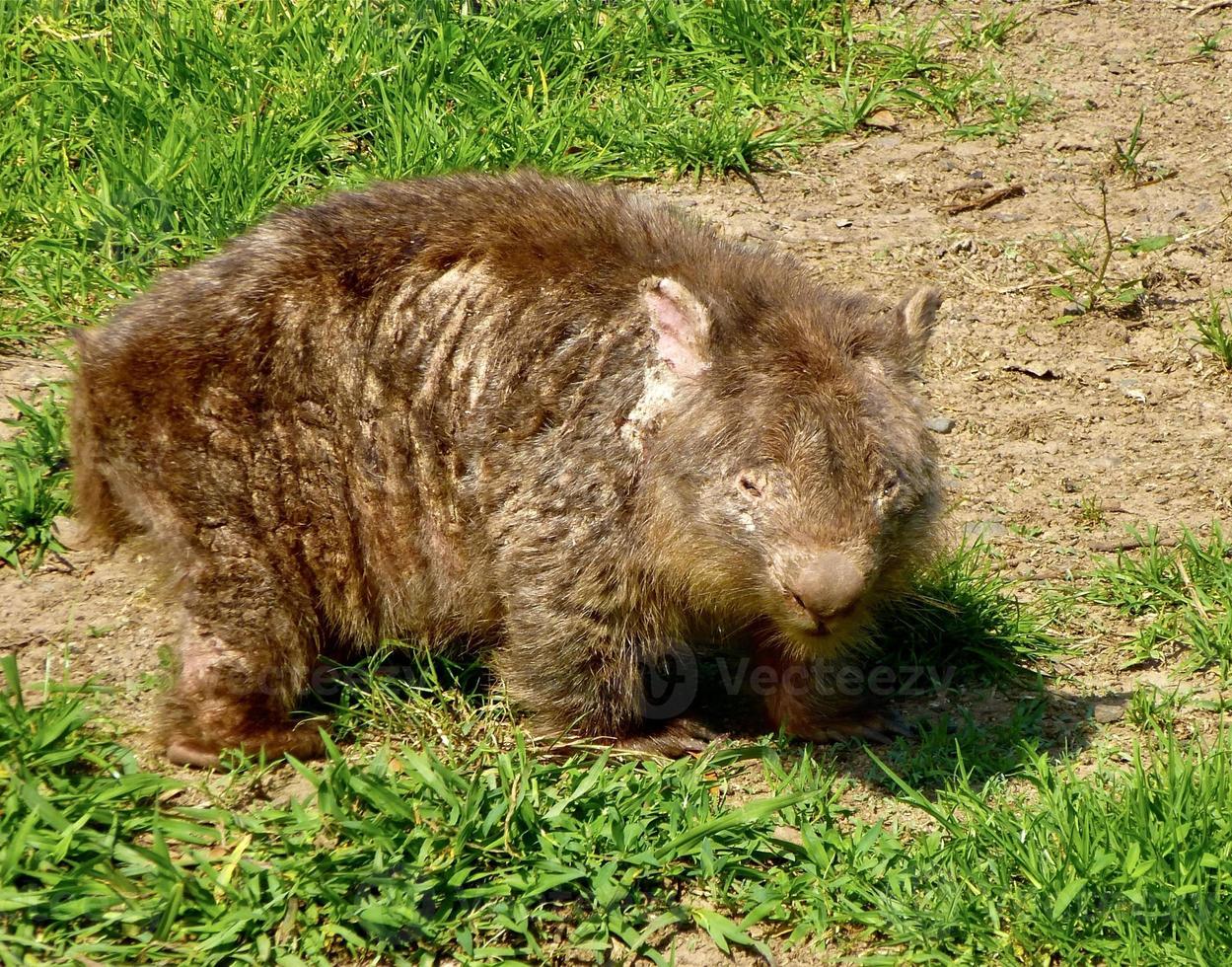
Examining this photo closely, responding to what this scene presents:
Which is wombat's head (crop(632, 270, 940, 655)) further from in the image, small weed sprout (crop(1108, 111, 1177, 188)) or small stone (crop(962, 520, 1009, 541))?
small weed sprout (crop(1108, 111, 1177, 188))

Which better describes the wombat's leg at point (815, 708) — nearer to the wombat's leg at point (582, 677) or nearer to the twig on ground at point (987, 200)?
the wombat's leg at point (582, 677)

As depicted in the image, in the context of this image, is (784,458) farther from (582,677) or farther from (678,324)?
(582,677)

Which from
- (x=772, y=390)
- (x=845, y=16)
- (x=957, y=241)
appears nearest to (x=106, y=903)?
(x=772, y=390)

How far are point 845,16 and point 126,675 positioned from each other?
4885mm

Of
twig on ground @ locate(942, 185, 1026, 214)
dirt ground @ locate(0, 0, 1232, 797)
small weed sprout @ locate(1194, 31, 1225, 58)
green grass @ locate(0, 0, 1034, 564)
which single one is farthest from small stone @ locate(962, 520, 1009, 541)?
small weed sprout @ locate(1194, 31, 1225, 58)

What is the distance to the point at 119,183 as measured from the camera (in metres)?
6.03

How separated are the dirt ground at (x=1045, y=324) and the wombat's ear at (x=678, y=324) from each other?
137 centimetres

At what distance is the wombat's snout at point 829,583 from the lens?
3.87 metres

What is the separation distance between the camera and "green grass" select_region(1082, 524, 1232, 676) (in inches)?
189

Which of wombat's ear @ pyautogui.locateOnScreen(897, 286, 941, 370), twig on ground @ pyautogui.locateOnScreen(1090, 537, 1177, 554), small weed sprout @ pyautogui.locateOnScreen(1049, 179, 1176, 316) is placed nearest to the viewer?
wombat's ear @ pyautogui.locateOnScreen(897, 286, 941, 370)

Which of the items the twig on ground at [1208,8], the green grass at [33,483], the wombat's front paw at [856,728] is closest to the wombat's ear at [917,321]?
the wombat's front paw at [856,728]

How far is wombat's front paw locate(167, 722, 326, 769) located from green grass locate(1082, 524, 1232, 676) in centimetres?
270

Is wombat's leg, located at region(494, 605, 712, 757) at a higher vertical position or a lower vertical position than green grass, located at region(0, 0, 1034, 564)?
lower

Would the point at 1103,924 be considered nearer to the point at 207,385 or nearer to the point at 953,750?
the point at 953,750
